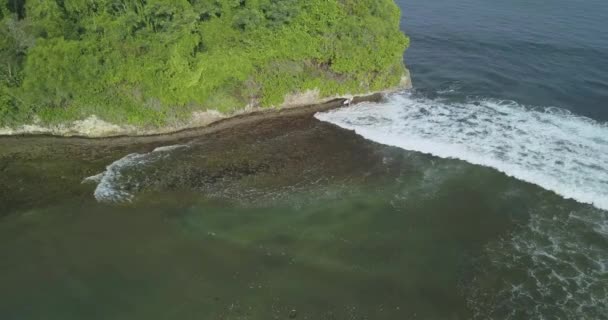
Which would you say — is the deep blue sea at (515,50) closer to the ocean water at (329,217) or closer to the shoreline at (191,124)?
the ocean water at (329,217)

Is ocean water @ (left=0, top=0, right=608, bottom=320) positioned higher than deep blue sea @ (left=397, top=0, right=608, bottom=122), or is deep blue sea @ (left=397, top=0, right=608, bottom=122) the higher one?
deep blue sea @ (left=397, top=0, right=608, bottom=122)

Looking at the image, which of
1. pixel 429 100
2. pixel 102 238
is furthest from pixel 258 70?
pixel 102 238

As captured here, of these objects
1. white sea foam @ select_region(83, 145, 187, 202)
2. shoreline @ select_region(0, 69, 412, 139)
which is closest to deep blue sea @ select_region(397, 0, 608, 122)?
shoreline @ select_region(0, 69, 412, 139)

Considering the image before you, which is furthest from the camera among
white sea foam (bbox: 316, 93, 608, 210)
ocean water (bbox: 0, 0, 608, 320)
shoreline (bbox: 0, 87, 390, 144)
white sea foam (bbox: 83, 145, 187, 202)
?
shoreline (bbox: 0, 87, 390, 144)

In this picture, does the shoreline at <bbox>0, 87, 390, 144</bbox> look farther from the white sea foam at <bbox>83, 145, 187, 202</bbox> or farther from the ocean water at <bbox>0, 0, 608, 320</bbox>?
the white sea foam at <bbox>83, 145, 187, 202</bbox>

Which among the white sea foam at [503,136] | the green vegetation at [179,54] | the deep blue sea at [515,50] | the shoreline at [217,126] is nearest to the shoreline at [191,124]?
the shoreline at [217,126]

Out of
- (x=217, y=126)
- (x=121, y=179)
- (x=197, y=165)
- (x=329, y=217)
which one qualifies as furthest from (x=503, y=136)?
(x=121, y=179)
